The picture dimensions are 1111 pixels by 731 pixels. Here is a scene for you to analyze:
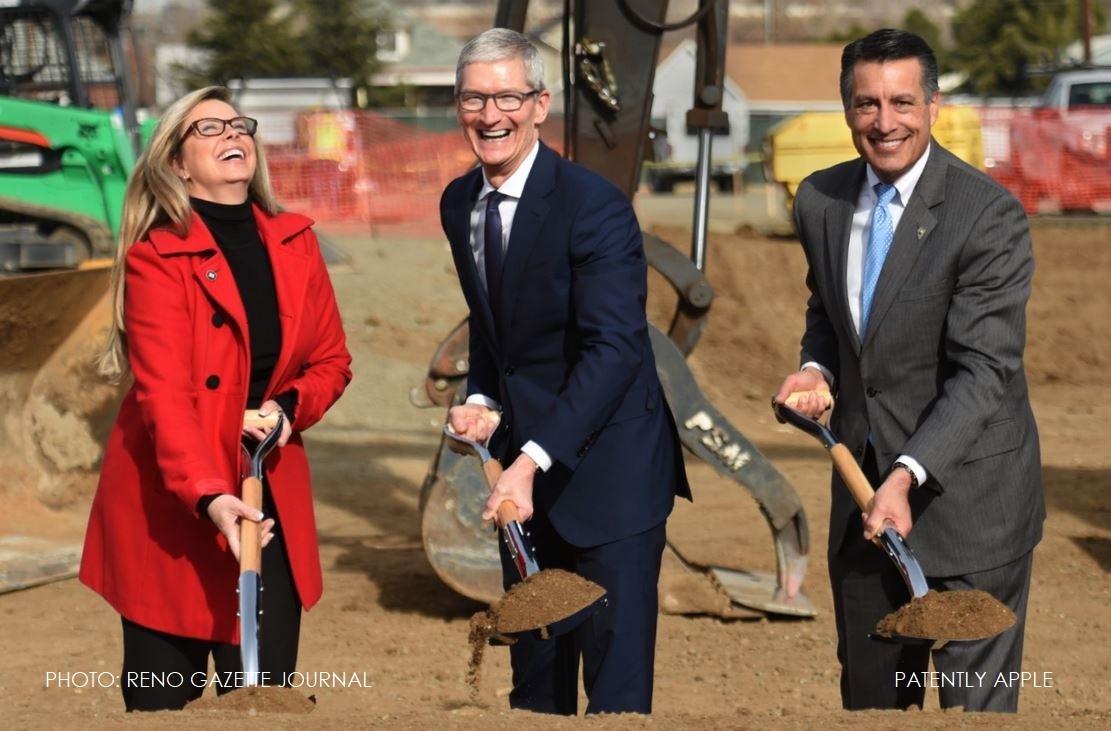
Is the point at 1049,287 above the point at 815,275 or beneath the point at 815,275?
beneath

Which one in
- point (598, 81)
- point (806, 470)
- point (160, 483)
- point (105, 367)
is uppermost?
point (598, 81)

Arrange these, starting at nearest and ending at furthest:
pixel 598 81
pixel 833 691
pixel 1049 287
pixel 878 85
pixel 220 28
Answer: pixel 878 85
pixel 833 691
pixel 598 81
pixel 1049 287
pixel 220 28

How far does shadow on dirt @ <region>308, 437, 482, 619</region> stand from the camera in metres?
6.93

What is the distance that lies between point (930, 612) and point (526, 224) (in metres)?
1.12

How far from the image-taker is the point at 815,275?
3.71 m

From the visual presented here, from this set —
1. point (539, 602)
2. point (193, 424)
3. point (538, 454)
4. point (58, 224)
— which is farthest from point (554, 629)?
point (58, 224)

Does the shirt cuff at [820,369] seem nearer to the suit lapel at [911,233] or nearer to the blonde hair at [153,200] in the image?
the suit lapel at [911,233]

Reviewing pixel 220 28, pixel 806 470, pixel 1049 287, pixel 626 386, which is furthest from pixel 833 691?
pixel 220 28

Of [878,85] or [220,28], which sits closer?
[878,85]

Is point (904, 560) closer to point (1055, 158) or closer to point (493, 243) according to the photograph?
point (493, 243)

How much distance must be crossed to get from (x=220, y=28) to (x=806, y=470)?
45.5 m

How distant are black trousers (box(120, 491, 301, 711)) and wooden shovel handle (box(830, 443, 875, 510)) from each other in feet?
4.23

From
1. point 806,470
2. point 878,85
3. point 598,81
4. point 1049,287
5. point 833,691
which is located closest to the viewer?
point 878,85

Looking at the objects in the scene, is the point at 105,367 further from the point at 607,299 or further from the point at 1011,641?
the point at 1011,641
